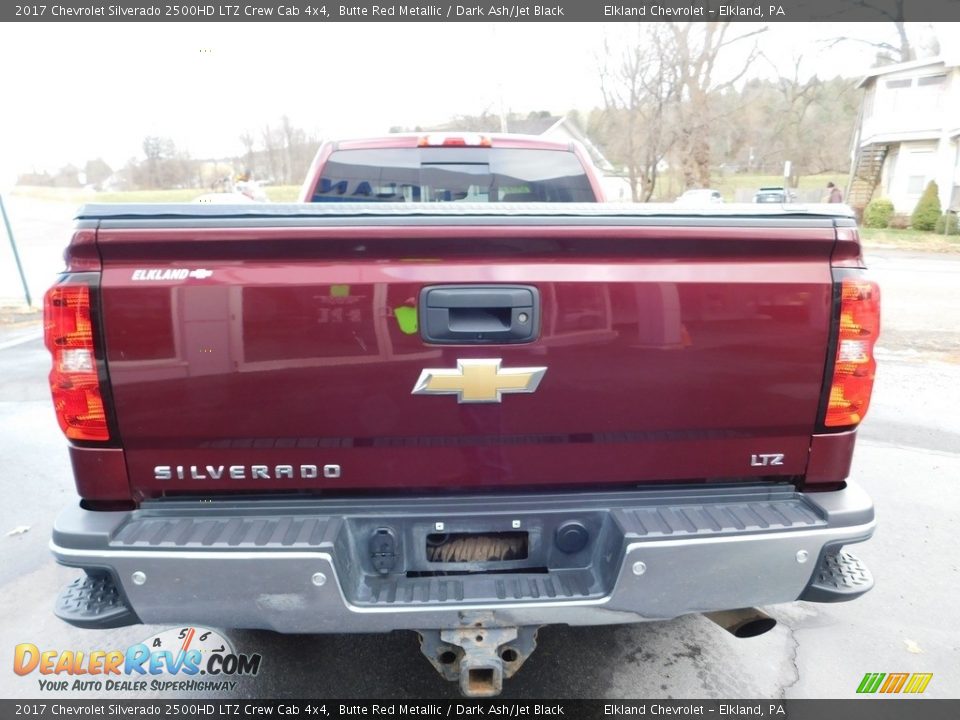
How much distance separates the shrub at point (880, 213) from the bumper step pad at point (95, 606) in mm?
32694

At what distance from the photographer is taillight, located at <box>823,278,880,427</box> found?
1.98m

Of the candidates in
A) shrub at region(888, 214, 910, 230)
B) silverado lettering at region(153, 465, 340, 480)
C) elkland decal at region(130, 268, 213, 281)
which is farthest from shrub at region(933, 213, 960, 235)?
elkland decal at region(130, 268, 213, 281)

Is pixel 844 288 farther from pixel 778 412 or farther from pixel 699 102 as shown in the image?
pixel 699 102

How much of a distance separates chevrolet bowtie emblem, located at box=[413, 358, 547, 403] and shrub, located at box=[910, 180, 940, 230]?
30150 millimetres

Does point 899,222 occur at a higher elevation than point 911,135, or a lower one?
lower

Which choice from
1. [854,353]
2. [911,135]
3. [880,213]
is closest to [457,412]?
[854,353]

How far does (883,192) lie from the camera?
103 ft

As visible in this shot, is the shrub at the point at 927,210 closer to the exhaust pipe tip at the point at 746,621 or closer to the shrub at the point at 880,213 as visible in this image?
the shrub at the point at 880,213

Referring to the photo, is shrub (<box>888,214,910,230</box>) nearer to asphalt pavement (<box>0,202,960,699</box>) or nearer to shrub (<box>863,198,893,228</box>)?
shrub (<box>863,198,893,228</box>)

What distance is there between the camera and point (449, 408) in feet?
6.40

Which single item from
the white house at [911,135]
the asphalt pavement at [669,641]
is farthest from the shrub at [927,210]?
the asphalt pavement at [669,641]

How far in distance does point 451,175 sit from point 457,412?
2.40m

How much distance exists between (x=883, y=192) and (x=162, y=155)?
38.1m

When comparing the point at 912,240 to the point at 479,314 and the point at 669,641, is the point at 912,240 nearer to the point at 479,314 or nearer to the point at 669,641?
the point at 669,641
